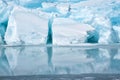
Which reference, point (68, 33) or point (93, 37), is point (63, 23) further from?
point (93, 37)

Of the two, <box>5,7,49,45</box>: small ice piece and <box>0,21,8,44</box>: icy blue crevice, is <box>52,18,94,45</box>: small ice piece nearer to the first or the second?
<box>5,7,49,45</box>: small ice piece

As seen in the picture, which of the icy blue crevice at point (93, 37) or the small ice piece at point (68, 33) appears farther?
the icy blue crevice at point (93, 37)

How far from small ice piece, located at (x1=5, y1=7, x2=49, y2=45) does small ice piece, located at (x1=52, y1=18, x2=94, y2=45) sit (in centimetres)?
31

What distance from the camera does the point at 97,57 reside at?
6297mm

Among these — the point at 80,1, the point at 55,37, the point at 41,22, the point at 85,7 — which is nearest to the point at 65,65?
the point at 55,37

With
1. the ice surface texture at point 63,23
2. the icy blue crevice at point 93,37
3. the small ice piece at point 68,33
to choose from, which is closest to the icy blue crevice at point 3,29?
the ice surface texture at point 63,23

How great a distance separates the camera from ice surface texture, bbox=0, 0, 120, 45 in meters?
8.28

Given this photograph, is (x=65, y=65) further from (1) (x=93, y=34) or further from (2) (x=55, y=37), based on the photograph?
(1) (x=93, y=34)

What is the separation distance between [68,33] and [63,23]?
1.30 ft

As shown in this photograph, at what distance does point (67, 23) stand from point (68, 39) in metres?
0.50

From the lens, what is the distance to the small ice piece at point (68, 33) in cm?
821

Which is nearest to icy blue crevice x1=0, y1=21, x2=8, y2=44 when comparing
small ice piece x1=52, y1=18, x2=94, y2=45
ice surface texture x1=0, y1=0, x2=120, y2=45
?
ice surface texture x1=0, y1=0, x2=120, y2=45

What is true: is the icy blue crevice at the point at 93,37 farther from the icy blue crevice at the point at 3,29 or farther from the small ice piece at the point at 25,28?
the icy blue crevice at the point at 3,29

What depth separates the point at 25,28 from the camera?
27.4ft
